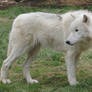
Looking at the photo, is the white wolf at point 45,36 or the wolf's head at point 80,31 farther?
the white wolf at point 45,36

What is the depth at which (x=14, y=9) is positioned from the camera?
13.9 metres

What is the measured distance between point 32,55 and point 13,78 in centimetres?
65

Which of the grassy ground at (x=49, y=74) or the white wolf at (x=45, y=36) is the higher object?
the white wolf at (x=45, y=36)

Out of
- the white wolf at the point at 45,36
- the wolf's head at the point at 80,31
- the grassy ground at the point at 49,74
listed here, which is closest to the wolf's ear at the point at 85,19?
the wolf's head at the point at 80,31

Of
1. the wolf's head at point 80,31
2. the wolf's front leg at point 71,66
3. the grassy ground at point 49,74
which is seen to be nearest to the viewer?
the wolf's head at point 80,31

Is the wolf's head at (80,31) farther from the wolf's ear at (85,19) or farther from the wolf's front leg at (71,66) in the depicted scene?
the wolf's front leg at (71,66)

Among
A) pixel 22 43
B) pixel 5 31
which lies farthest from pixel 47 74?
pixel 5 31

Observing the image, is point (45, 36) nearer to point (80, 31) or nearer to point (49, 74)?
point (80, 31)

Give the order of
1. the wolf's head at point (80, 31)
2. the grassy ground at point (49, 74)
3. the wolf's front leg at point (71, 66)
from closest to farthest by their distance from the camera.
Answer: the wolf's head at point (80, 31)
the grassy ground at point (49, 74)
the wolf's front leg at point (71, 66)

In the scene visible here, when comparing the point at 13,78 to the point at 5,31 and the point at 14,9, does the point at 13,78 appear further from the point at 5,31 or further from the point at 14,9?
the point at 14,9

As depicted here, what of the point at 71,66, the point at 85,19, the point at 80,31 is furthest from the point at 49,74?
the point at 85,19

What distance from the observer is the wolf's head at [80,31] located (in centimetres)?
506

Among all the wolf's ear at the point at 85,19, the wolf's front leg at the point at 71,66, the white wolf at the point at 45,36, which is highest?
the wolf's ear at the point at 85,19

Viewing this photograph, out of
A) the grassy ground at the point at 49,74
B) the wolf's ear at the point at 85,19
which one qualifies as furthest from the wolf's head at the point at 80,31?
the grassy ground at the point at 49,74
